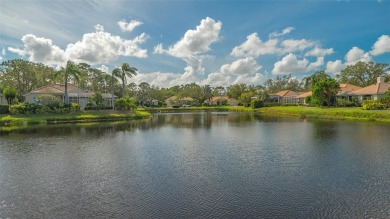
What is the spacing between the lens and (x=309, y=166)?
50.7ft

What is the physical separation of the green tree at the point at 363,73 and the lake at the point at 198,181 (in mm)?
78408

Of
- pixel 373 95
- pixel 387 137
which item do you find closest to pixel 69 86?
pixel 387 137

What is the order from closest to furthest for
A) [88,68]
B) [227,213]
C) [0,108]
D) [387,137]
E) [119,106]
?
[227,213]
[387,137]
[0,108]
[119,106]
[88,68]

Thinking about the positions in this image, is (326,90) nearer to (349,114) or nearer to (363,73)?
(349,114)

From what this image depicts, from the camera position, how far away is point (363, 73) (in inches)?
3504

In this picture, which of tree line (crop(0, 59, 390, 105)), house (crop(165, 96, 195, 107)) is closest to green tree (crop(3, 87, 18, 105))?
tree line (crop(0, 59, 390, 105))

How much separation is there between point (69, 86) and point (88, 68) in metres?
28.7

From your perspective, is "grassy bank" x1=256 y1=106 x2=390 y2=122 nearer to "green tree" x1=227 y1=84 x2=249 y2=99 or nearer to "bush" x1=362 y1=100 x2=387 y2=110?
"bush" x1=362 y1=100 x2=387 y2=110

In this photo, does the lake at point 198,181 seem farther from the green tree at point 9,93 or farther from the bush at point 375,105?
the green tree at point 9,93

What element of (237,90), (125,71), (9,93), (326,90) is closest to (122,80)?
(125,71)

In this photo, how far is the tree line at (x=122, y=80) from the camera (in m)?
61.7

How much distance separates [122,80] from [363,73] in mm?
77369

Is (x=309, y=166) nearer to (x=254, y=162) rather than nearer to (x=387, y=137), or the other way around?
(x=254, y=162)

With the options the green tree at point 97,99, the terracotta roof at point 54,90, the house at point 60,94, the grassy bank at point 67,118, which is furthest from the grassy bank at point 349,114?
the terracotta roof at point 54,90
